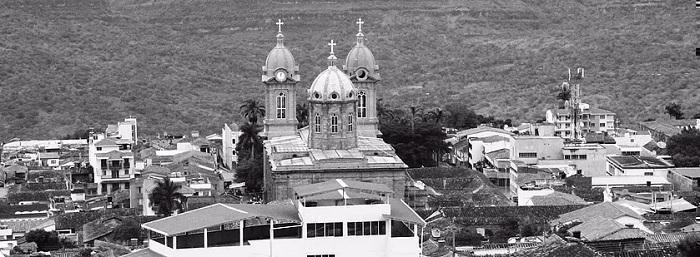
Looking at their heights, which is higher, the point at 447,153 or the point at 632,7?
the point at 632,7

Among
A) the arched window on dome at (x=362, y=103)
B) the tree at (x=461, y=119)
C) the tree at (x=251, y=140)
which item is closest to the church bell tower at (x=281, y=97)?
the arched window on dome at (x=362, y=103)

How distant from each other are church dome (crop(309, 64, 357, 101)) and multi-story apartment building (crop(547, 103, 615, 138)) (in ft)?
109

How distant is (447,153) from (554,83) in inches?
2035

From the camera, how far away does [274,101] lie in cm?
7638

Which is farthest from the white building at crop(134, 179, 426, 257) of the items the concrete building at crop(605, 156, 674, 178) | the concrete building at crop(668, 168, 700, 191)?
the concrete building at crop(605, 156, 674, 178)

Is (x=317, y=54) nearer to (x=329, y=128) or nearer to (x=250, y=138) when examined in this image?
(x=250, y=138)

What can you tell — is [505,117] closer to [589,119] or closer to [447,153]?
[589,119]

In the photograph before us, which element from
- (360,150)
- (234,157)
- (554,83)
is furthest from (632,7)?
(360,150)

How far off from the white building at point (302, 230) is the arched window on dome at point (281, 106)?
30.4m

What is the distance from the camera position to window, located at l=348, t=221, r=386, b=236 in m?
45.0

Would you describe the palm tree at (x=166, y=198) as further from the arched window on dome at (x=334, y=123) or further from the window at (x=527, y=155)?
the window at (x=527, y=155)

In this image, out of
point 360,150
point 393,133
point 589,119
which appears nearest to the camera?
point 360,150

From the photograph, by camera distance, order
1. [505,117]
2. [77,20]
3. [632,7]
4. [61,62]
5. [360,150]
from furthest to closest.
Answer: [632,7], [77,20], [61,62], [505,117], [360,150]

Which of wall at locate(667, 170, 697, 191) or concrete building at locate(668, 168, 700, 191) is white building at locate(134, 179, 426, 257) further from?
wall at locate(667, 170, 697, 191)
